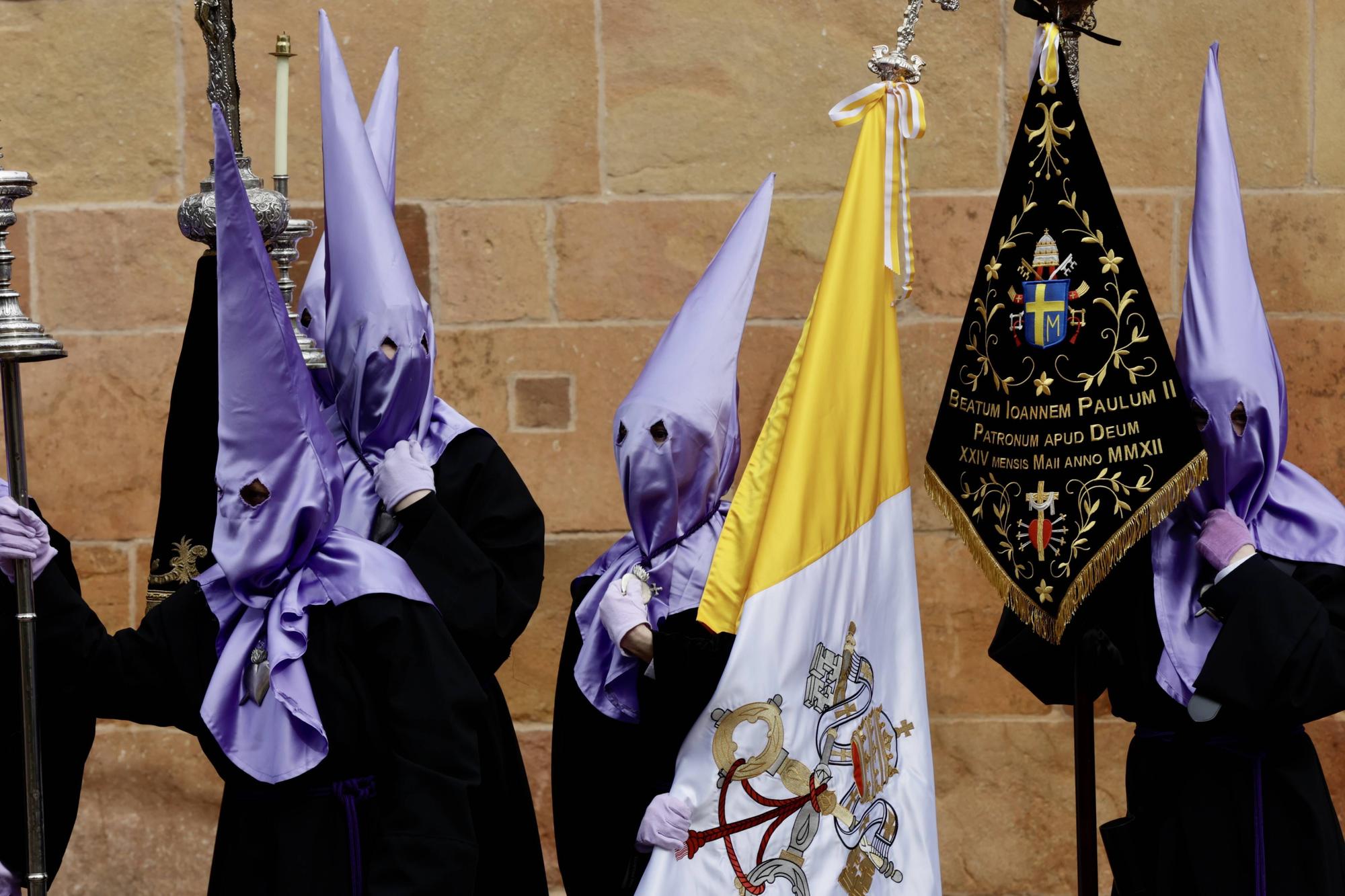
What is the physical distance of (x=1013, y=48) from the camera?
5273 mm

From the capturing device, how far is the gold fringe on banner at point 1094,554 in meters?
3.37

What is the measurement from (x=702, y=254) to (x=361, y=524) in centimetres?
195

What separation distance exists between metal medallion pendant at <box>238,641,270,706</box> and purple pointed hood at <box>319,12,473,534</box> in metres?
0.80

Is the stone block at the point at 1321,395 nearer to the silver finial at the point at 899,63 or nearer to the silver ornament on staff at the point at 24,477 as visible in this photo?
the silver finial at the point at 899,63

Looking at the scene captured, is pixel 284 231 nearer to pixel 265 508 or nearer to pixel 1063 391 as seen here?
pixel 265 508

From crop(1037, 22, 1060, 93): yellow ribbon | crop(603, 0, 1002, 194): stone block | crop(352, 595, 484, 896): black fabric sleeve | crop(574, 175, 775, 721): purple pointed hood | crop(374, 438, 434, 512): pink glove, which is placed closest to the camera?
crop(352, 595, 484, 896): black fabric sleeve

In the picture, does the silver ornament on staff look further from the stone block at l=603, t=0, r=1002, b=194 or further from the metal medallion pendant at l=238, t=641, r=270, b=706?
the stone block at l=603, t=0, r=1002, b=194

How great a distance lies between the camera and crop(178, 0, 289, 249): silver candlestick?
3.53m

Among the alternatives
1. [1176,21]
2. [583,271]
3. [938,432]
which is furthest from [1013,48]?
[938,432]

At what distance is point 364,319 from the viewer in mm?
3787

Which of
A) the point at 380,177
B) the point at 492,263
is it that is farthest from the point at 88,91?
the point at 380,177

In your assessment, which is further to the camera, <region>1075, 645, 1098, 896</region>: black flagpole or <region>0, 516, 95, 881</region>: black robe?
<region>1075, 645, 1098, 896</region>: black flagpole

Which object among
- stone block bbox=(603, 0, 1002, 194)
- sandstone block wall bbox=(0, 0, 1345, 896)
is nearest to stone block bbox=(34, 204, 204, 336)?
sandstone block wall bbox=(0, 0, 1345, 896)

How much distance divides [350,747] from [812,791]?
3.27 ft
